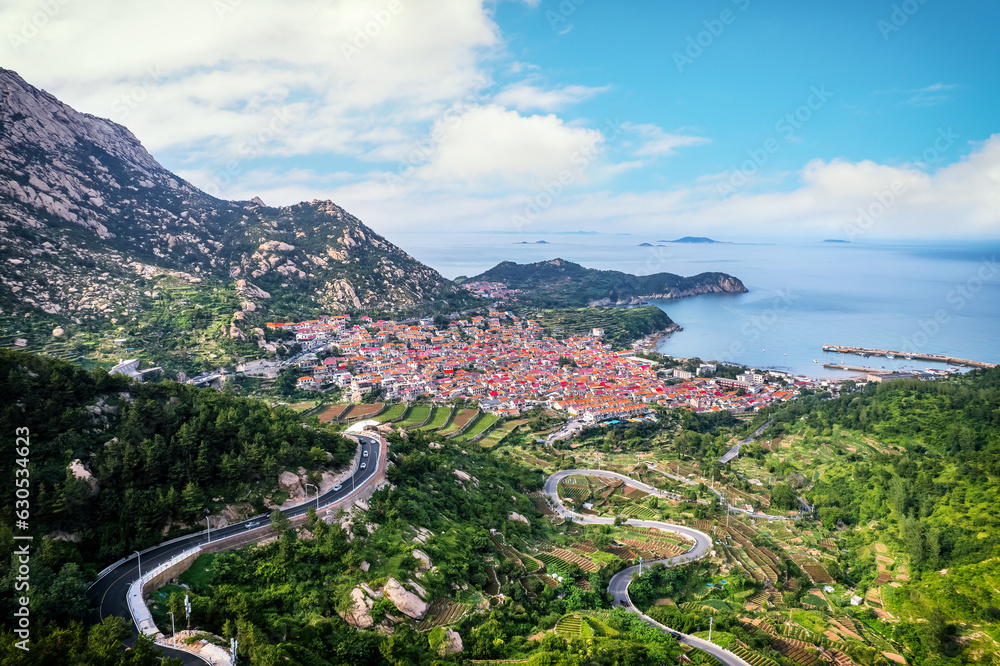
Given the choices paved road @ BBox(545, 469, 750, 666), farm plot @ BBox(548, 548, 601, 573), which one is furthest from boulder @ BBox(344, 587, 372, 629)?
farm plot @ BBox(548, 548, 601, 573)

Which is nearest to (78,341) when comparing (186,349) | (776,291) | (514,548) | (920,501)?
(186,349)

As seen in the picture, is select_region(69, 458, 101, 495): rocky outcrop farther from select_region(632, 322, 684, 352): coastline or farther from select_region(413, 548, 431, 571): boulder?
select_region(632, 322, 684, 352): coastline

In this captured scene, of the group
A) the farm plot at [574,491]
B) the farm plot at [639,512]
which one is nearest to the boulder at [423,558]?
the farm plot at [574,491]

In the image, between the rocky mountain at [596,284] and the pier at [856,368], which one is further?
the rocky mountain at [596,284]

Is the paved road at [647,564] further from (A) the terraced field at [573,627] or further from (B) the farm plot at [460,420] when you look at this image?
(B) the farm plot at [460,420]

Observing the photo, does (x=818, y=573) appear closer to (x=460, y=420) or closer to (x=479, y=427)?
(x=479, y=427)

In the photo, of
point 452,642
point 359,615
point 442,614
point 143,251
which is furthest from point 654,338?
point 359,615
